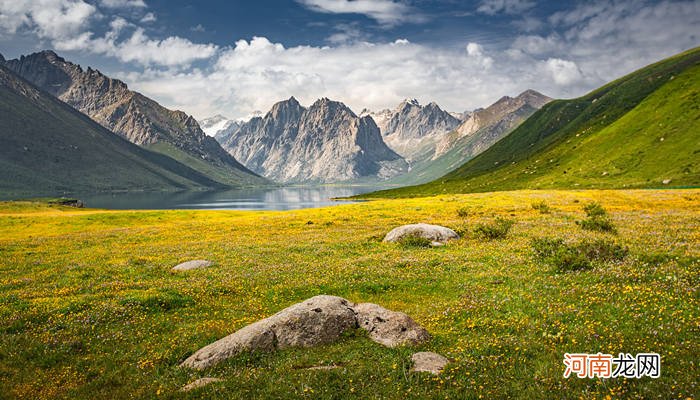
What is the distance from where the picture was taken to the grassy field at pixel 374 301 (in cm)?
1007

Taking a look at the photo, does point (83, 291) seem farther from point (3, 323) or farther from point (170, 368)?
point (170, 368)

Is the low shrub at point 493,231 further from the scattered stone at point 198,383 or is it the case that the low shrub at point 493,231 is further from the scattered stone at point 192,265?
the scattered stone at point 198,383

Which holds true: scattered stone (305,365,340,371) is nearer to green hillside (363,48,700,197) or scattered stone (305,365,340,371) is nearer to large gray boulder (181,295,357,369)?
large gray boulder (181,295,357,369)

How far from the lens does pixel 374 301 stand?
1875 centimetres

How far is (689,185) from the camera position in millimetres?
109812

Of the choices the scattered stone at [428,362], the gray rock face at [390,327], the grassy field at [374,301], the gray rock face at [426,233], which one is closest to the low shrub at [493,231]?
the grassy field at [374,301]

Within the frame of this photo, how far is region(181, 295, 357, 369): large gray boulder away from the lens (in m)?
12.3

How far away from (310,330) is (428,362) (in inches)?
165

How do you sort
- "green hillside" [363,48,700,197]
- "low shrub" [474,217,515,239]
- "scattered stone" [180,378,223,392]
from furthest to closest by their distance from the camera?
"green hillside" [363,48,700,197], "low shrub" [474,217,515,239], "scattered stone" [180,378,223,392]

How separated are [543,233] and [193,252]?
99.9 feet

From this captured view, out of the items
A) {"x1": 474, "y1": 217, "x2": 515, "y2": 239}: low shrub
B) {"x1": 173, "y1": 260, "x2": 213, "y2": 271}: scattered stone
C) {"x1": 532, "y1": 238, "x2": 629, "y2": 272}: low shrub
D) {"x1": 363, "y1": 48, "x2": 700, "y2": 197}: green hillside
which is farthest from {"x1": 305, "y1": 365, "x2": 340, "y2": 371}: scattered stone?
{"x1": 363, "y1": 48, "x2": 700, "y2": 197}: green hillside

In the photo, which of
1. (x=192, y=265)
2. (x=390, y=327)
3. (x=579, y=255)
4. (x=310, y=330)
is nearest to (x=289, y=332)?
(x=310, y=330)

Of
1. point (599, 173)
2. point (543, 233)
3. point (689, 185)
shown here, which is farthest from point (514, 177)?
point (543, 233)

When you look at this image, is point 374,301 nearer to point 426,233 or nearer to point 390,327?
point 390,327
